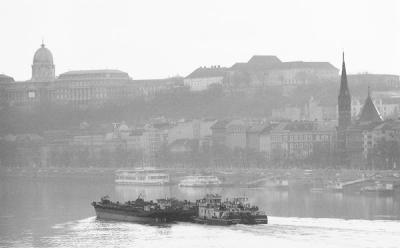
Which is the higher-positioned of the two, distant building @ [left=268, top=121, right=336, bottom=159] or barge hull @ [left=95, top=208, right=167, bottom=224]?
distant building @ [left=268, top=121, right=336, bottom=159]

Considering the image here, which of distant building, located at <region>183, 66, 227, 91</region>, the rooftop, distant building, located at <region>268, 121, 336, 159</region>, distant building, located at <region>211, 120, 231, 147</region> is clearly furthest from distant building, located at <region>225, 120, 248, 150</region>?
the rooftop

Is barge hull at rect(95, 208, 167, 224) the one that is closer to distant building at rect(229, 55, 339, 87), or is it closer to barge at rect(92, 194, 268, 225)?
barge at rect(92, 194, 268, 225)

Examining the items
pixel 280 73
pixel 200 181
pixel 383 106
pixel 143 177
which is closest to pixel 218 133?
pixel 383 106

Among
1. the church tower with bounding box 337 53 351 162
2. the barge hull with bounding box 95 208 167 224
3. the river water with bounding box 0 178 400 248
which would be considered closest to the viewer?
the river water with bounding box 0 178 400 248

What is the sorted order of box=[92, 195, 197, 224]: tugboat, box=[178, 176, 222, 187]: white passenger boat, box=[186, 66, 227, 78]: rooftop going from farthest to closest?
box=[186, 66, 227, 78]: rooftop → box=[178, 176, 222, 187]: white passenger boat → box=[92, 195, 197, 224]: tugboat

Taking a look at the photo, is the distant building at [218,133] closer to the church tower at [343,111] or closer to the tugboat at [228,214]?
the church tower at [343,111]

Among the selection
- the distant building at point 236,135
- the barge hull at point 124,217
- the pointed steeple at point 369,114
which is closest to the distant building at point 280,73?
the distant building at point 236,135

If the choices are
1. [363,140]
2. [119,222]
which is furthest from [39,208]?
[363,140]
